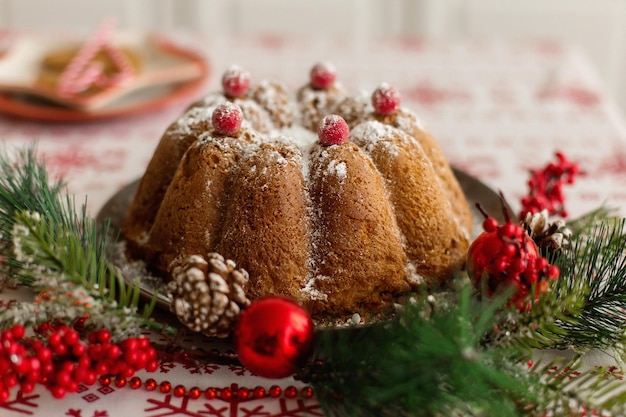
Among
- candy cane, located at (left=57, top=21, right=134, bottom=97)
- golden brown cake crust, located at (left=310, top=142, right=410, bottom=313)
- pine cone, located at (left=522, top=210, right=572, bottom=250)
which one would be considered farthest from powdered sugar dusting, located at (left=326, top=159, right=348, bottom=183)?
candy cane, located at (left=57, top=21, right=134, bottom=97)

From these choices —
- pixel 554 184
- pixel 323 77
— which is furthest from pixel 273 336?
pixel 554 184

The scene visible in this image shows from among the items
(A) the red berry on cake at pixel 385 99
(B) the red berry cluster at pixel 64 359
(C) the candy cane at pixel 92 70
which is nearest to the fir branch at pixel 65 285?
(B) the red berry cluster at pixel 64 359

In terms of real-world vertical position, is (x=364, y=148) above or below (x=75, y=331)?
above

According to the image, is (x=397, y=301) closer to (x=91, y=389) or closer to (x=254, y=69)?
(x=91, y=389)

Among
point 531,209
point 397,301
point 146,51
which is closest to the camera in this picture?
point 397,301

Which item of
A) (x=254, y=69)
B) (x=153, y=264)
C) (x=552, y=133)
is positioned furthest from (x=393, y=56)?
(x=153, y=264)

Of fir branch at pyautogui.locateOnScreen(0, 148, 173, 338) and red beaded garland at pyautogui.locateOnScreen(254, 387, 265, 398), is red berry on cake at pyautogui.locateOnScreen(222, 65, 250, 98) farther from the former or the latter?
red beaded garland at pyautogui.locateOnScreen(254, 387, 265, 398)

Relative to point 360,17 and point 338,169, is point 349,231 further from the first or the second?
point 360,17
